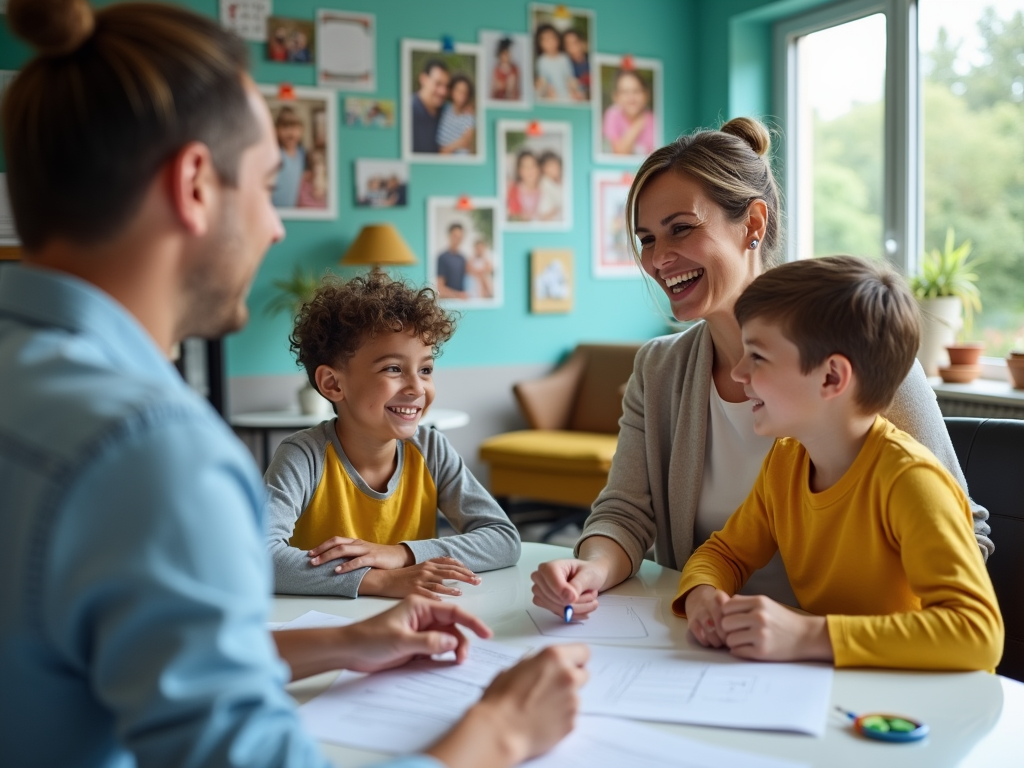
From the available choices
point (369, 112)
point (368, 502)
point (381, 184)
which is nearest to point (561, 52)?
point (369, 112)

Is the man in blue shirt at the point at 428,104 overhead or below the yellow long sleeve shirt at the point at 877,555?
overhead

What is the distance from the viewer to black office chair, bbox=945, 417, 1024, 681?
1.39m

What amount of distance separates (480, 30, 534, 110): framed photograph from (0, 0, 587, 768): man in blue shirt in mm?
4366

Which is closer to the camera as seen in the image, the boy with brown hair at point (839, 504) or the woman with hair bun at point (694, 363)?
the boy with brown hair at point (839, 504)

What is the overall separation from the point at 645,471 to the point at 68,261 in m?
1.19

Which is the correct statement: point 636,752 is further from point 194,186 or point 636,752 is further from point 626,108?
point 626,108

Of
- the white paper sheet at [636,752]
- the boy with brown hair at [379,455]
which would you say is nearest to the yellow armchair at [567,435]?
the boy with brown hair at [379,455]

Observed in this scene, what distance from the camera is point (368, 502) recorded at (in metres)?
1.67

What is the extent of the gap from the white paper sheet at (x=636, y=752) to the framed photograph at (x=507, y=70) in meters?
4.46

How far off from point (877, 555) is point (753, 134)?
2.98 feet

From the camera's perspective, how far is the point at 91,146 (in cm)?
71

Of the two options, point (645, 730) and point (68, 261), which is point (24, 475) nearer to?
point (68, 261)

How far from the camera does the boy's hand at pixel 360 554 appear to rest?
1430 millimetres

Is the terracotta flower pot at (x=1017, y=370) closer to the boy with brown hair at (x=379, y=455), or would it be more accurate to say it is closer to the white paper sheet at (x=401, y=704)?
the boy with brown hair at (x=379, y=455)
